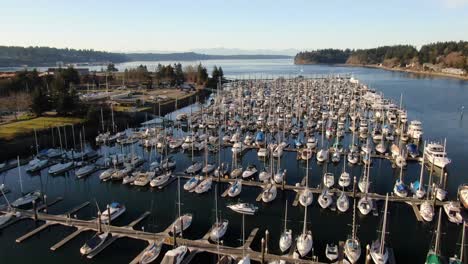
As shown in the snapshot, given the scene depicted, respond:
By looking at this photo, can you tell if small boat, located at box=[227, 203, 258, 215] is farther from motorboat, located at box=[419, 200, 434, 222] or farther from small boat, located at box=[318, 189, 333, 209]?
motorboat, located at box=[419, 200, 434, 222]

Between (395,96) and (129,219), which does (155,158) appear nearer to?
(129,219)

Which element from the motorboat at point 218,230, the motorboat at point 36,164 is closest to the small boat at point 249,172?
the motorboat at point 218,230

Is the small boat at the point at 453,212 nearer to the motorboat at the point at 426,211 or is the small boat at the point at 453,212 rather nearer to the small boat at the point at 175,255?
the motorboat at the point at 426,211

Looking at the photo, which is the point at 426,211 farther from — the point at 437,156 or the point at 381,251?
the point at 437,156

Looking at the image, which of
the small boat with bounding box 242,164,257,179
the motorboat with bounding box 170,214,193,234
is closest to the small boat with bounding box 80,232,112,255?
the motorboat with bounding box 170,214,193,234

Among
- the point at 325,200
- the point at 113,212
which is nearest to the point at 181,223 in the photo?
the point at 113,212
